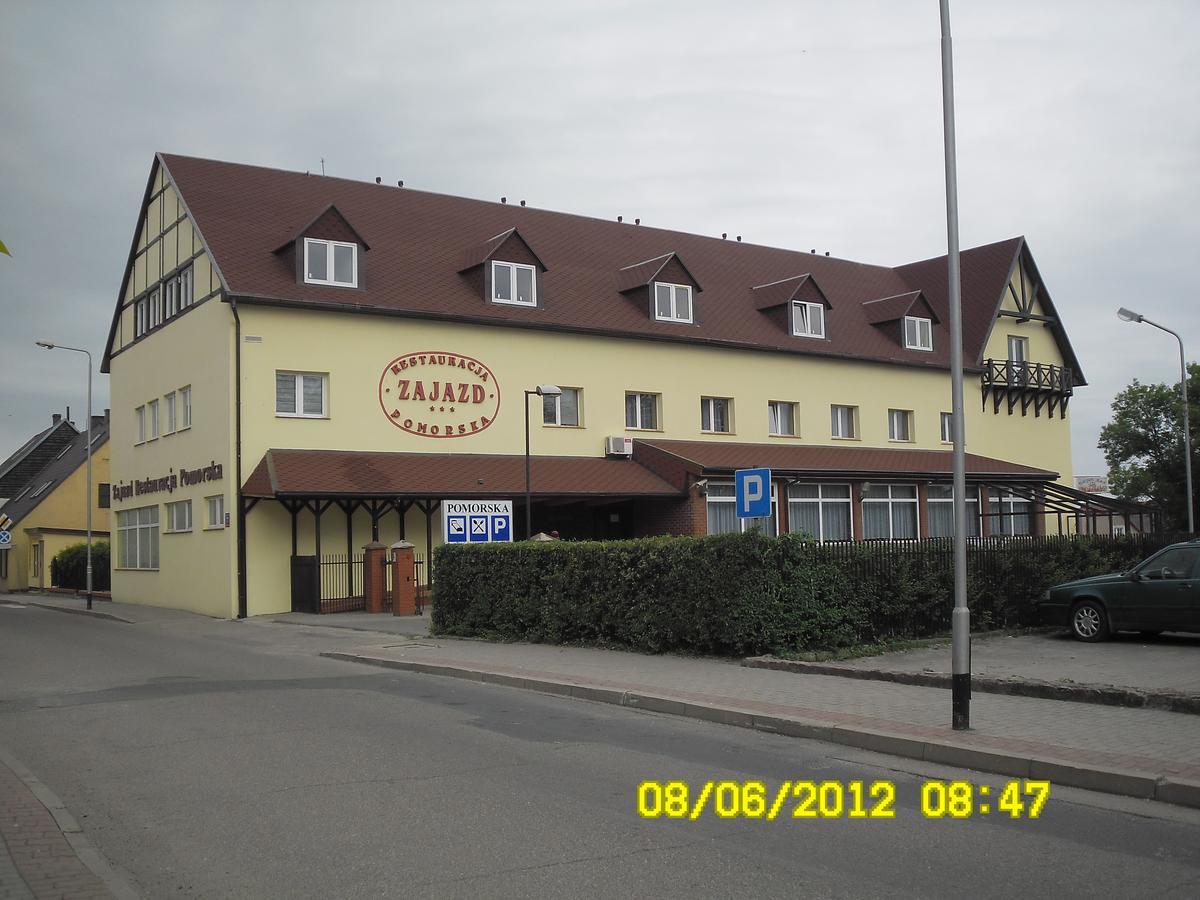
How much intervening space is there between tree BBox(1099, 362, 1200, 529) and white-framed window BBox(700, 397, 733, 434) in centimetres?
2605

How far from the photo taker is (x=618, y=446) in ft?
115

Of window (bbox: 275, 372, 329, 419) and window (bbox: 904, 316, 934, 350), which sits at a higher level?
window (bbox: 904, 316, 934, 350)

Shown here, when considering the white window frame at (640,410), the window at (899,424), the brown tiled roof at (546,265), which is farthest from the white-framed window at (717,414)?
the window at (899,424)

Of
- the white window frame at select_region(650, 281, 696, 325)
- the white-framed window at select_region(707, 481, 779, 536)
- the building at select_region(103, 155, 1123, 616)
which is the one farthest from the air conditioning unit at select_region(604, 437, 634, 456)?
the white window frame at select_region(650, 281, 696, 325)

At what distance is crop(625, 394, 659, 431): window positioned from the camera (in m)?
36.6

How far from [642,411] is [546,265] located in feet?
18.5

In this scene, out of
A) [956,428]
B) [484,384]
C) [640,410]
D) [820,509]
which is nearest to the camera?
[956,428]

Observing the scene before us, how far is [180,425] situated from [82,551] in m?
22.0

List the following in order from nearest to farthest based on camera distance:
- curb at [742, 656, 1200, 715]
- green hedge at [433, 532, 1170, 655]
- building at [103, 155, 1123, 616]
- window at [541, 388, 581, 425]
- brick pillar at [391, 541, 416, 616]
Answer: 1. curb at [742, 656, 1200, 715]
2. green hedge at [433, 532, 1170, 655]
3. brick pillar at [391, 541, 416, 616]
4. building at [103, 155, 1123, 616]
5. window at [541, 388, 581, 425]

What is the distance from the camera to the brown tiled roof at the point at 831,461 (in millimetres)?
34594

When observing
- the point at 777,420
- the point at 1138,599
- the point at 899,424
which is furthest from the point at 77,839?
the point at 899,424

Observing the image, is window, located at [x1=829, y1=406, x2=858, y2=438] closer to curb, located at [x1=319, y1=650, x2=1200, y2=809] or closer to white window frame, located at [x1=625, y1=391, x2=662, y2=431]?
white window frame, located at [x1=625, y1=391, x2=662, y2=431]
